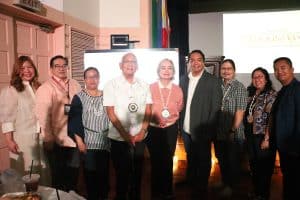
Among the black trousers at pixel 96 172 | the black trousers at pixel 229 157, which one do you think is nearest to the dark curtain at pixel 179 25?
the black trousers at pixel 229 157

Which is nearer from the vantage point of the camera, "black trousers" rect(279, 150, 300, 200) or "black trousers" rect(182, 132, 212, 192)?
"black trousers" rect(279, 150, 300, 200)

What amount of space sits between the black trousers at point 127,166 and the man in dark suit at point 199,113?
0.51 m

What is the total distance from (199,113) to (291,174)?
84 cm

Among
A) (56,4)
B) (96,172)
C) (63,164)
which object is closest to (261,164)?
(96,172)

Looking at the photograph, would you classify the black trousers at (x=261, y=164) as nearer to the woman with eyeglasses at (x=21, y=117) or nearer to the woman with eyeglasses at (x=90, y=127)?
the woman with eyeglasses at (x=90, y=127)

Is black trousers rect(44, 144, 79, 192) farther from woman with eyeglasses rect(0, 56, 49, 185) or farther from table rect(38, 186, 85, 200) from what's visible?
table rect(38, 186, 85, 200)

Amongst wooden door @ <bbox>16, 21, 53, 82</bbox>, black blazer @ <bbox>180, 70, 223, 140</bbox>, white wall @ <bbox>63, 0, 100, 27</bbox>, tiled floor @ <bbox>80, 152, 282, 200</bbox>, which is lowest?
tiled floor @ <bbox>80, 152, 282, 200</bbox>

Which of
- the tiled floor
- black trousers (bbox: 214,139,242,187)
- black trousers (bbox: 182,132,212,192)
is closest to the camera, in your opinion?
black trousers (bbox: 182,132,212,192)

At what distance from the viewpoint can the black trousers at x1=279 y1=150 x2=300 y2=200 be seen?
238 cm

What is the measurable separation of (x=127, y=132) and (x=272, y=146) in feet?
3.79

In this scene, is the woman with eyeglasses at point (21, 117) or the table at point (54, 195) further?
the woman with eyeglasses at point (21, 117)

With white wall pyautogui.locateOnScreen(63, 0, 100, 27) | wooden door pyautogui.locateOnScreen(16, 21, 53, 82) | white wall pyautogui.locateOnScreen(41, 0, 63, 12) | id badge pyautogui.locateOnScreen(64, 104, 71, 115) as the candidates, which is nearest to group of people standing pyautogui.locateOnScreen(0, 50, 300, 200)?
id badge pyautogui.locateOnScreen(64, 104, 71, 115)

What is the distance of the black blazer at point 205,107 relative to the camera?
2797 millimetres

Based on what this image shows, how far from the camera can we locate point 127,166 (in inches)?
100
